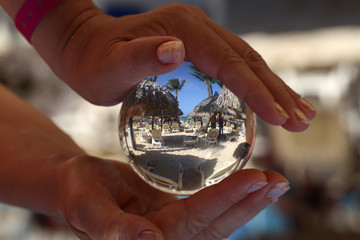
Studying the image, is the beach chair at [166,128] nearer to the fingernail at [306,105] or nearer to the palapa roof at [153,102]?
the palapa roof at [153,102]

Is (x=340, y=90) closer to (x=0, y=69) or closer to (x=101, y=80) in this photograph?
(x=0, y=69)

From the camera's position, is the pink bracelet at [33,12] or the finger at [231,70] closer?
the finger at [231,70]

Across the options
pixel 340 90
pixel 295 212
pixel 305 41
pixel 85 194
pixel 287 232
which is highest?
pixel 85 194

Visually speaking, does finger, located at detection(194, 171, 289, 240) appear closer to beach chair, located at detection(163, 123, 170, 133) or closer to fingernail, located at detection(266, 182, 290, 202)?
fingernail, located at detection(266, 182, 290, 202)

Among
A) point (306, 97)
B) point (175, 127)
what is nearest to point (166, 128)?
point (175, 127)

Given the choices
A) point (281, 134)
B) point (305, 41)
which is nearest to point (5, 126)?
point (281, 134)

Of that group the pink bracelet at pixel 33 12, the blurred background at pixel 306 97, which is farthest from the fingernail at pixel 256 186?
the blurred background at pixel 306 97

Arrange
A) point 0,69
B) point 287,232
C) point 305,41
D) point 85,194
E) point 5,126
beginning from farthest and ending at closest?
point 305,41 < point 0,69 < point 287,232 < point 5,126 < point 85,194

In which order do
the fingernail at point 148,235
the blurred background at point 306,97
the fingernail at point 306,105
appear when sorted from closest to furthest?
the fingernail at point 148,235, the fingernail at point 306,105, the blurred background at point 306,97
